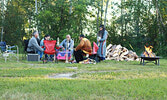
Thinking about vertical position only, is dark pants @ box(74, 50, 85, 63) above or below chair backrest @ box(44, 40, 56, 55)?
below

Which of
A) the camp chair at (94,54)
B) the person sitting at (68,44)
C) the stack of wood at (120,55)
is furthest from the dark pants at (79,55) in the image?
the stack of wood at (120,55)

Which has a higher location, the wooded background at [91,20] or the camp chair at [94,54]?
the wooded background at [91,20]

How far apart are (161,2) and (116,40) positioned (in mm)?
5616

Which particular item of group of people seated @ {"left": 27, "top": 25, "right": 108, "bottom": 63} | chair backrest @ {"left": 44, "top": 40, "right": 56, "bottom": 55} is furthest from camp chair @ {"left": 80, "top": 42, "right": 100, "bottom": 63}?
chair backrest @ {"left": 44, "top": 40, "right": 56, "bottom": 55}

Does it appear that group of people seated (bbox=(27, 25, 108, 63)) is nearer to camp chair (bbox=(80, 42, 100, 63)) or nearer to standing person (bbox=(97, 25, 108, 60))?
standing person (bbox=(97, 25, 108, 60))

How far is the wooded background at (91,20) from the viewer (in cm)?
1858

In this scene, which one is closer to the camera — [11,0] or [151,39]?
[151,39]

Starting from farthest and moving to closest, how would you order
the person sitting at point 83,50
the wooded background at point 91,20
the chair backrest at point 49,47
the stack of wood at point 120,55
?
the wooded background at point 91,20
the stack of wood at point 120,55
the person sitting at point 83,50
the chair backrest at point 49,47

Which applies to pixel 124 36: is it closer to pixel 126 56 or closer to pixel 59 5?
pixel 59 5

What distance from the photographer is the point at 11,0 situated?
93.4ft

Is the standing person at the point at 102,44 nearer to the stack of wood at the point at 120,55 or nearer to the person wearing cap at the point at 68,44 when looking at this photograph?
the person wearing cap at the point at 68,44

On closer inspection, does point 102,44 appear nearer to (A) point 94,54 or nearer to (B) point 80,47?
(A) point 94,54

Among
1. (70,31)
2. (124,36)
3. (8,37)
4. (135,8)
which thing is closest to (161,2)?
(135,8)

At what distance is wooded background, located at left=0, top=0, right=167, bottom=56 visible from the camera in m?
18.6
